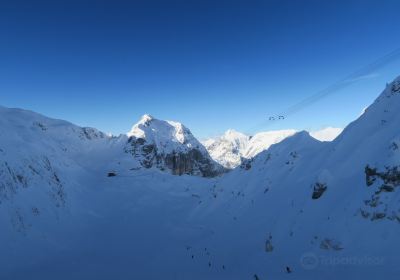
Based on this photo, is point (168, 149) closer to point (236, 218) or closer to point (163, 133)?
point (163, 133)

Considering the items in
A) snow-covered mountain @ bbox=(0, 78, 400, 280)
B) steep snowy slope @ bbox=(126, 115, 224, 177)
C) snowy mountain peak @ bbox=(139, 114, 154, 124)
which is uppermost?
snowy mountain peak @ bbox=(139, 114, 154, 124)

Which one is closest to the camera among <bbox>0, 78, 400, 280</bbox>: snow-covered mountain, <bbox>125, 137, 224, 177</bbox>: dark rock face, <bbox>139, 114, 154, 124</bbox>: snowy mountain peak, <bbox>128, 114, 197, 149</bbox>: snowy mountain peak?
<bbox>0, 78, 400, 280</bbox>: snow-covered mountain

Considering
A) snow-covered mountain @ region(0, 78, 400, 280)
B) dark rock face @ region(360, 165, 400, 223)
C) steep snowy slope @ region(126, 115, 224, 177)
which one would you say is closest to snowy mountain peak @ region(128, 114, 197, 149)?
steep snowy slope @ region(126, 115, 224, 177)

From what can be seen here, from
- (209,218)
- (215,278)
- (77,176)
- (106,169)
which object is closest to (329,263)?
(215,278)

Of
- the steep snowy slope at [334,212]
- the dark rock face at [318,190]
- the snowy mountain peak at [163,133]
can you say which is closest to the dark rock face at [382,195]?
the steep snowy slope at [334,212]

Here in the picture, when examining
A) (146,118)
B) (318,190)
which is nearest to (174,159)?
(146,118)

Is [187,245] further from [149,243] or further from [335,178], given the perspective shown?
[335,178]

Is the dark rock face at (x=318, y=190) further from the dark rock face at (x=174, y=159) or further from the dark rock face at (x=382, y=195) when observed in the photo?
the dark rock face at (x=174, y=159)

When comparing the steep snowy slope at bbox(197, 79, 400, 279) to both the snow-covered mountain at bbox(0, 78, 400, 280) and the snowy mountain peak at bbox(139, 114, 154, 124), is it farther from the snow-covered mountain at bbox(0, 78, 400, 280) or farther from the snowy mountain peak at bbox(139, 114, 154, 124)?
the snowy mountain peak at bbox(139, 114, 154, 124)
